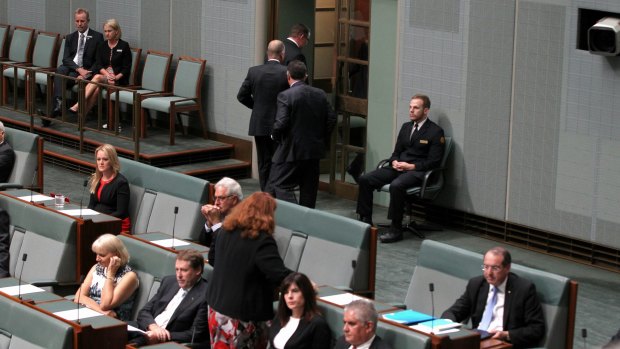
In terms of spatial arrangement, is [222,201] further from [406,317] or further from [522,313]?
[522,313]

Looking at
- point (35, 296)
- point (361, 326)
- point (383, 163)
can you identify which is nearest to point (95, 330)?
point (35, 296)

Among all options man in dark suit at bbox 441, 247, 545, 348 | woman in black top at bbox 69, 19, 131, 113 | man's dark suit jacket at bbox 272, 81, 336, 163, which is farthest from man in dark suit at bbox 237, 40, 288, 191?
man in dark suit at bbox 441, 247, 545, 348

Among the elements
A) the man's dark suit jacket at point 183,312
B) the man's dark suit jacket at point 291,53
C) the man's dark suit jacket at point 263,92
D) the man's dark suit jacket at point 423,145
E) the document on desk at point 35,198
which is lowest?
the man's dark suit jacket at point 183,312

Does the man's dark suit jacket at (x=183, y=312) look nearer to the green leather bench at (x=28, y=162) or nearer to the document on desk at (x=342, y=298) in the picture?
the document on desk at (x=342, y=298)

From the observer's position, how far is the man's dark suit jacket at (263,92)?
33.8ft

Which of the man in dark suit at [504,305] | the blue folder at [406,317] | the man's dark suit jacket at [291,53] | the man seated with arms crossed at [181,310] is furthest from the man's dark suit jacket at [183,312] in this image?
the man's dark suit jacket at [291,53]

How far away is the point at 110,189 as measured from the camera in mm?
9062

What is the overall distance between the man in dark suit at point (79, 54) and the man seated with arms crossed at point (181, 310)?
659cm

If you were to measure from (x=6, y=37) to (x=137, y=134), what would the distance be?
4469 millimetres

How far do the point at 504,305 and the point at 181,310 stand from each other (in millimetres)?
1873

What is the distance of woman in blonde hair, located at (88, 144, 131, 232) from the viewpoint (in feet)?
29.7

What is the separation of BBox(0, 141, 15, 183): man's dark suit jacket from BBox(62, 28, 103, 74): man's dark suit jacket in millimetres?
3422

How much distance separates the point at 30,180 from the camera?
1014 cm

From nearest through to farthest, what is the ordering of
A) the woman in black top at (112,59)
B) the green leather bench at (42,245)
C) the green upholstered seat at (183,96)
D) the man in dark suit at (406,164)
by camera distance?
the green leather bench at (42,245) → the man in dark suit at (406,164) → the green upholstered seat at (183,96) → the woman in black top at (112,59)
